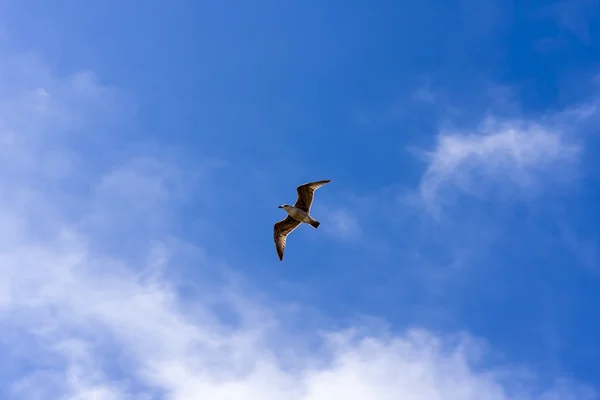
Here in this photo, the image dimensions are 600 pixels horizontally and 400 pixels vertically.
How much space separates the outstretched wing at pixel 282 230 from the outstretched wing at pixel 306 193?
2456mm

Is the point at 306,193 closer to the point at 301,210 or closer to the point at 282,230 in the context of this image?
the point at 301,210

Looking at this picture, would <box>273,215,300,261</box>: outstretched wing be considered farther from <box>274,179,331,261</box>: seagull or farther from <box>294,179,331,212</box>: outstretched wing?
<box>294,179,331,212</box>: outstretched wing

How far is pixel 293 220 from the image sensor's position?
42.9m

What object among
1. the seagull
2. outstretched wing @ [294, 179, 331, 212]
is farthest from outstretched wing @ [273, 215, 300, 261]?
outstretched wing @ [294, 179, 331, 212]

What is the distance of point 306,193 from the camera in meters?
39.9

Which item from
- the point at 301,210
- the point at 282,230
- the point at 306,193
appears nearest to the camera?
the point at 306,193

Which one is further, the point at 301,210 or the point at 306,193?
the point at 301,210

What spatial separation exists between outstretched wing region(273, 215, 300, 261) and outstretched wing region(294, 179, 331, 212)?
96.7 inches

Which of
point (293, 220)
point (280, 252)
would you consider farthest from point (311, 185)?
point (280, 252)

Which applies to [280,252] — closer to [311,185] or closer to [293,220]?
[293,220]

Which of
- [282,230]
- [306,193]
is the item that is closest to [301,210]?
[306,193]

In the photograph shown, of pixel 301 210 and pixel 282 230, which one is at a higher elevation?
pixel 282 230

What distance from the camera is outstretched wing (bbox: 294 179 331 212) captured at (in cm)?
Result: 3941

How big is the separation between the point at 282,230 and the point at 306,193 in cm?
511
